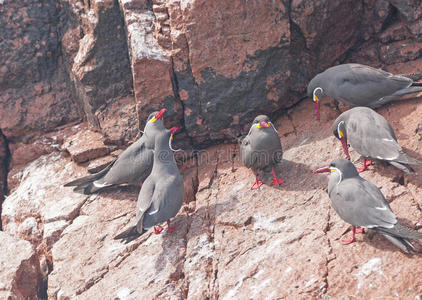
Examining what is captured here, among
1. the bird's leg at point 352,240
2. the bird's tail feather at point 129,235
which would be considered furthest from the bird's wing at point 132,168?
the bird's leg at point 352,240

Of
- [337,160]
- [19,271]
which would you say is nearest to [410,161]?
[337,160]

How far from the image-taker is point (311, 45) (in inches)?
283

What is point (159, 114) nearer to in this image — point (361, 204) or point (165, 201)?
point (165, 201)

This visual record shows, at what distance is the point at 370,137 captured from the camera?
569 centimetres

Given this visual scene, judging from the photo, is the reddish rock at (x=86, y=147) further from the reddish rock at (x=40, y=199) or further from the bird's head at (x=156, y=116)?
the bird's head at (x=156, y=116)

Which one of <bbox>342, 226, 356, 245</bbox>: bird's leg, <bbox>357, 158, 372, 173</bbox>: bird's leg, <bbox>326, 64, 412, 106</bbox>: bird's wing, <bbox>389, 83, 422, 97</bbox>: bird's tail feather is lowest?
<bbox>342, 226, 356, 245</bbox>: bird's leg

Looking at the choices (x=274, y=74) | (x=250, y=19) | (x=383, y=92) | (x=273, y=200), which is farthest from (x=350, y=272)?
(x=250, y=19)

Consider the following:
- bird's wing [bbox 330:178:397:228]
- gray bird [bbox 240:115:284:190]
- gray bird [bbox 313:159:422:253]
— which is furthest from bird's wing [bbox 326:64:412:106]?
bird's wing [bbox 330:178:397:228]

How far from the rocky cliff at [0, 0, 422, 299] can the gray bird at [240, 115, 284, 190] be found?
246 millimetres

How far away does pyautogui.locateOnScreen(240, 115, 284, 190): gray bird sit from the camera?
6.18m

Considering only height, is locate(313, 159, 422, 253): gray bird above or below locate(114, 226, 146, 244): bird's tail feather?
above

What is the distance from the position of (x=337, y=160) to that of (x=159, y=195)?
7.36 ft

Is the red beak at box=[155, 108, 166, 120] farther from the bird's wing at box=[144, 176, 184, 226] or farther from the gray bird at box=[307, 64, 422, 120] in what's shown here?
the gray bird at box=[307, 64, 422, 120]

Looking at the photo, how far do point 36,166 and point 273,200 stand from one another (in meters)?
4.46
